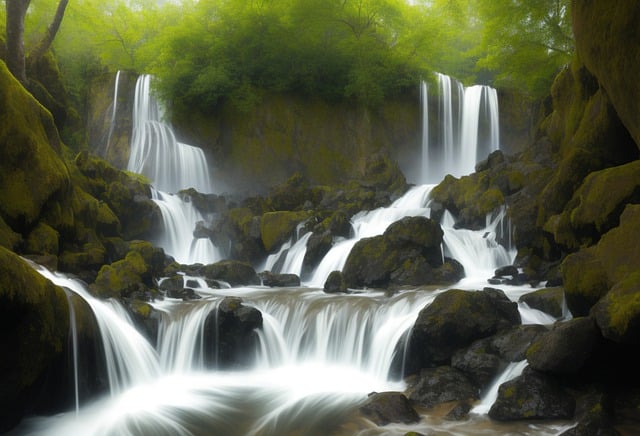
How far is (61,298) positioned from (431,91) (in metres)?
21.5

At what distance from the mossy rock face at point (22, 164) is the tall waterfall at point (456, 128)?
16.8 metres

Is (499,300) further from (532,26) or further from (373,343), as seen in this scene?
(532,26)

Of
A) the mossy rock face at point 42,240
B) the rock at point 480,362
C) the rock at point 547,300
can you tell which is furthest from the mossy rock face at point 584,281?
the mossy rock face at point 42,240

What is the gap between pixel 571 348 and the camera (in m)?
6.80

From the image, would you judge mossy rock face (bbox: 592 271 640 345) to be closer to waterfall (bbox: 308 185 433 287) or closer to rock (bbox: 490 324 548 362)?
rock (bbox: 490 324 548 362)

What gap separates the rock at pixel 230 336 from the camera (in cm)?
983

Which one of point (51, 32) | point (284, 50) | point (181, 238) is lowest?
point (181, 238)

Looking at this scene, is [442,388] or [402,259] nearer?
[442,388]

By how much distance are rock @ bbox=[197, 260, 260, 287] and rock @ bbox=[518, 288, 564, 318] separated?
282 inches

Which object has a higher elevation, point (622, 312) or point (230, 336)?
point (622, 312)

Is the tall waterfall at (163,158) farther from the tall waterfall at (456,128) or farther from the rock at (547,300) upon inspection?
the rock at (547,300)

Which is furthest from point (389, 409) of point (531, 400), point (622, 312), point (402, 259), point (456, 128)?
point (456, 128)

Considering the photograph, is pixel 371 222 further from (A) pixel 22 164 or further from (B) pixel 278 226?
(A) pixel 22 164

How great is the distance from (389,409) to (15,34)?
15.5 meters
